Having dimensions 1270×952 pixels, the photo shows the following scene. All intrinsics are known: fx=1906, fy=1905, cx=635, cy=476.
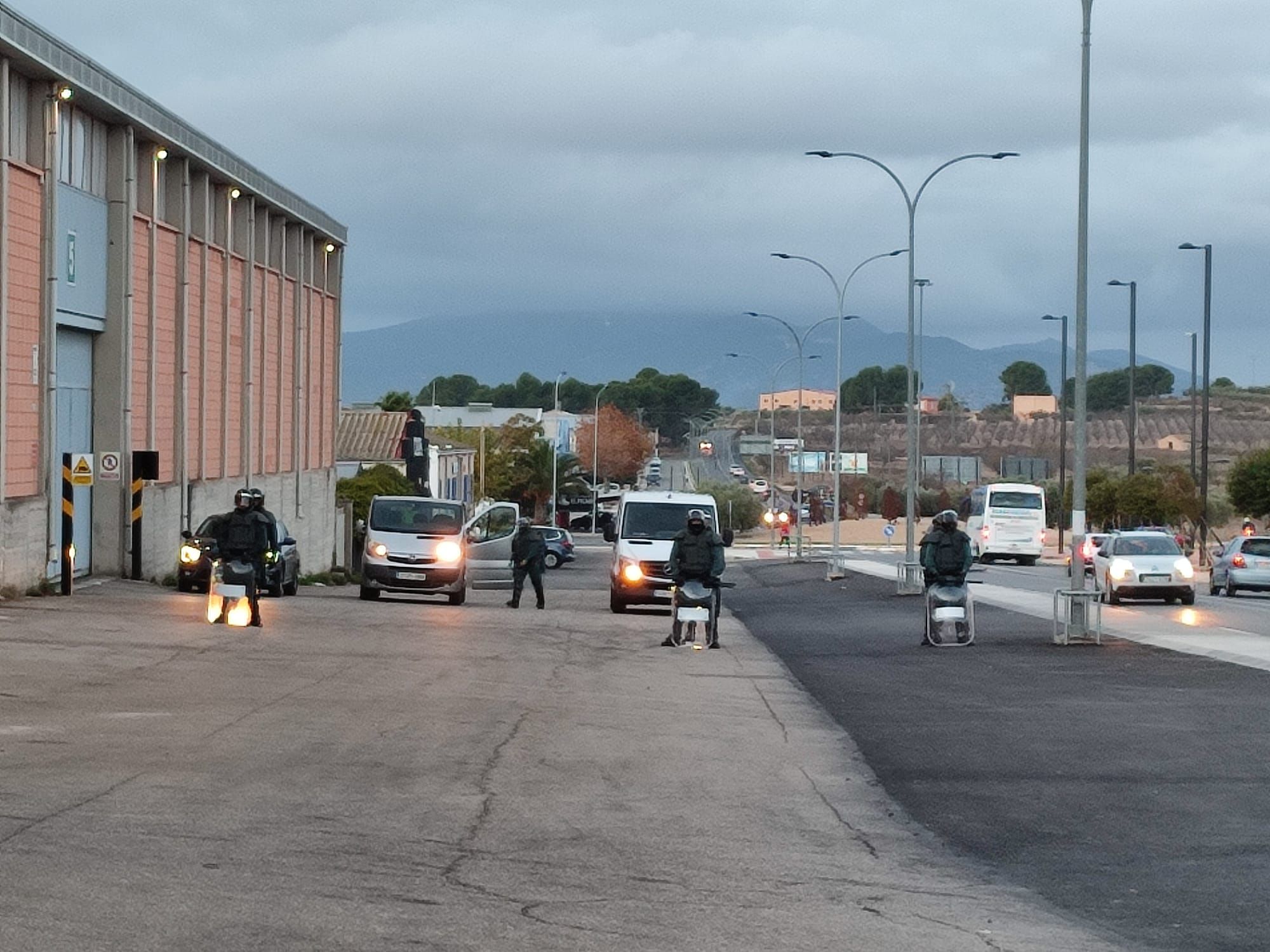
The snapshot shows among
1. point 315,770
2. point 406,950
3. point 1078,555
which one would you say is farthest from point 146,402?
point 406,950

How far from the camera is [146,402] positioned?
3831 cm

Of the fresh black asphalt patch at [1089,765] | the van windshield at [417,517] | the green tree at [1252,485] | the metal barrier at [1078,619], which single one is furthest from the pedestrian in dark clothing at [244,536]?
the green tree at [1252,485]

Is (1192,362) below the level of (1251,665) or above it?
above

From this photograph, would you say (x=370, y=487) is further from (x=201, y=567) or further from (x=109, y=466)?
(x=109, y=466)

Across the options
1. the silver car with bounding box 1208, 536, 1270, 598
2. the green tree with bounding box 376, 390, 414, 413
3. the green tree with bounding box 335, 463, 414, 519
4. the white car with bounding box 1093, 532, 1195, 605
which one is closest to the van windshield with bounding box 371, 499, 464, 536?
the white car with bounding box 1093, 532, 1195, 605

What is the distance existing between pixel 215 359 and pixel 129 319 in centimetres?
873

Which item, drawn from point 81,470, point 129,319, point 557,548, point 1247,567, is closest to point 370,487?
point 557,548

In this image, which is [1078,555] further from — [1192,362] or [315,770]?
[1192,362]

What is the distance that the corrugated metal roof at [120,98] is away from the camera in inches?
1145

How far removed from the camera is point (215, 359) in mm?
45031

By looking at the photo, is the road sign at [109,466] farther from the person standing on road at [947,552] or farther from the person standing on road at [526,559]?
the person standing on road at [947,552]

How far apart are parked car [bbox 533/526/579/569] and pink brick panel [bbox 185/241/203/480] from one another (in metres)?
26.1

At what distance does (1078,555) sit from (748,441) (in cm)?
8470

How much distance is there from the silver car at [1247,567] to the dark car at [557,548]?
29.3 meters
